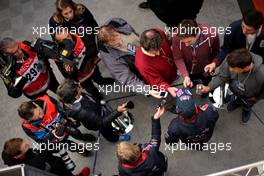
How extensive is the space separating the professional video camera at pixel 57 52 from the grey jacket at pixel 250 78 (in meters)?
1.54

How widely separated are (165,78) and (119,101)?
115 centimetres

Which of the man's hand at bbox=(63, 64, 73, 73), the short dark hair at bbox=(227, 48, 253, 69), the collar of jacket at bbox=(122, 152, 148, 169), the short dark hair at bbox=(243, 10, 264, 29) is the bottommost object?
the collar of jacket at bbox=(122, 152, 148, 169)

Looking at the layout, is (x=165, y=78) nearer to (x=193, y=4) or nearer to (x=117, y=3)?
(x=193, y=4)

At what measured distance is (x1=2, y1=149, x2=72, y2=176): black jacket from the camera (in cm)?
375

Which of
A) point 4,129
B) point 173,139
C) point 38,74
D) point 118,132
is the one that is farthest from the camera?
point 4,129

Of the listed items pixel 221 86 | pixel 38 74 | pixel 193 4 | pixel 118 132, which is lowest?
pixel 118 132

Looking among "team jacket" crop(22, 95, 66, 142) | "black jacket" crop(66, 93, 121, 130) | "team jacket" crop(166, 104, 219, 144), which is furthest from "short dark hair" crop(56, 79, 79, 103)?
"team jacket" crop(166, 104, 219, 144)

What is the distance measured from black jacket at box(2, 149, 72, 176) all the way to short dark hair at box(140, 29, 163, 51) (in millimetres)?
1491

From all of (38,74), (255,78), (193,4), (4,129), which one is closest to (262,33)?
(255,78)

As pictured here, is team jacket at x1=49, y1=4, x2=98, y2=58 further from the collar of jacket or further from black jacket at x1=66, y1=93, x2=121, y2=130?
the collar of jacket

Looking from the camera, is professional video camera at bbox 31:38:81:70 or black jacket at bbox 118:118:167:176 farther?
professional video camera at bbox 31:38:81:70

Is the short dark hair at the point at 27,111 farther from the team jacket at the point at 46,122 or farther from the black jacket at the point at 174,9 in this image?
the black jacket at the point at 174,9

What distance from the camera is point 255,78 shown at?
12.5 ft

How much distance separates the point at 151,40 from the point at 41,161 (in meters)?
1.57
